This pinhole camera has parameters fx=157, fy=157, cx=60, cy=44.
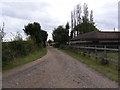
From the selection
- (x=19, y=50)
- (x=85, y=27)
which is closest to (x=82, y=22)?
(x=85, y=27)

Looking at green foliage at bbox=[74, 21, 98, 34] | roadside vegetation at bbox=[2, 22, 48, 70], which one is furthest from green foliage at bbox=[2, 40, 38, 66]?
green foliage at bbox=[74, 21, 98, 34]

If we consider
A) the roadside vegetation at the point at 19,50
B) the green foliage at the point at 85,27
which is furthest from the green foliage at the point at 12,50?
the green foliage at the point at 85,27

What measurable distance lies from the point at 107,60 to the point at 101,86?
17.9 ft

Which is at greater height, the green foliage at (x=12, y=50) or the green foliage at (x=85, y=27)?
the green foliage at (x=85, y=27)

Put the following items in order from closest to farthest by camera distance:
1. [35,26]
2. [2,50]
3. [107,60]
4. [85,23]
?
[2,50], [107,60], [35,26], [85,23]

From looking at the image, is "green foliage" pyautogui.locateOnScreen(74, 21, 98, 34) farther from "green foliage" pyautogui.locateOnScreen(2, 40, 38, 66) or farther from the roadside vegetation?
"green foliage" pyautogui.locateOnScreen(2, 40, 38, 66)

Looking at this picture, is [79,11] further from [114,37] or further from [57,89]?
[57,89]

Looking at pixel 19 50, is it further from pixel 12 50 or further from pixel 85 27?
pixel 85 27

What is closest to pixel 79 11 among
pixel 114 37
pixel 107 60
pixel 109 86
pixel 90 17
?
pixel 90 17

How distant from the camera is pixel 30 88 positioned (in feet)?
17.6

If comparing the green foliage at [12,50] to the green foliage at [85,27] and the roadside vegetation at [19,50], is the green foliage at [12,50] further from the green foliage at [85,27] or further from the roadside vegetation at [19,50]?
the green foliage at [85,27]

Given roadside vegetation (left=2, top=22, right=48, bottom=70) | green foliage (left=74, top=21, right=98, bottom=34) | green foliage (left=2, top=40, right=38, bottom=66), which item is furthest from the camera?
green foliage (left=74, top=21, right=98, bottom=34)

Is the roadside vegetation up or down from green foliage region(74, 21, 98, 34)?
down

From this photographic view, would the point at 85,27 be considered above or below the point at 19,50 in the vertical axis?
above
